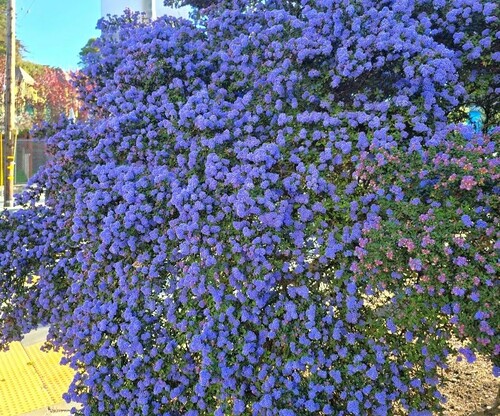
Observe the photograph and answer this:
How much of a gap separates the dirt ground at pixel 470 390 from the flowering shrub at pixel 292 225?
4.55 feet

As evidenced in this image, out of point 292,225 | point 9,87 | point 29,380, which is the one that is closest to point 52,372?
point 29,380

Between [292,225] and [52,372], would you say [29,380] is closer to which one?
[52,372]

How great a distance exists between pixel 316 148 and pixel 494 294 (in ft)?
3.38

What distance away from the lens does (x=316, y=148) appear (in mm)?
2637

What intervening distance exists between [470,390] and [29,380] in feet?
10.8

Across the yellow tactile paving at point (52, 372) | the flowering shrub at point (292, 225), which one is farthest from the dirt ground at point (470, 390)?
the yellow tactile paving at point (52, 372)

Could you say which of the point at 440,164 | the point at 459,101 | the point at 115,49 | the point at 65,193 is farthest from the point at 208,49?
the point at 440,164

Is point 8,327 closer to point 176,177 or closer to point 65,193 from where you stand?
point 65,193

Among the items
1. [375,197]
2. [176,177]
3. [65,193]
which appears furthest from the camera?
[65,193]

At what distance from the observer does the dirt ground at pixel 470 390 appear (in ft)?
12.2

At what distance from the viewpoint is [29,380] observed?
456 centimetres

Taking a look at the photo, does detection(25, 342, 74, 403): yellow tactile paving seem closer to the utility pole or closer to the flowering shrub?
the flowering shrub

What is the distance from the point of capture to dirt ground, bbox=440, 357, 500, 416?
147 inches

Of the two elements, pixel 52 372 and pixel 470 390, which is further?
pixel 52 372
